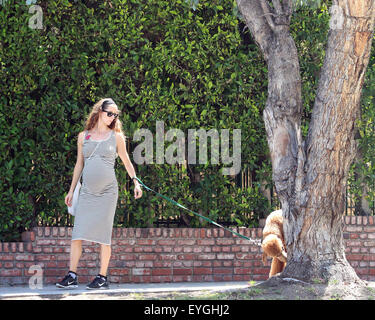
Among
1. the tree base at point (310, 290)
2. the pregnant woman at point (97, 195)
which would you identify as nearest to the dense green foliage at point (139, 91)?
the pregnant woman at point (97, 195)

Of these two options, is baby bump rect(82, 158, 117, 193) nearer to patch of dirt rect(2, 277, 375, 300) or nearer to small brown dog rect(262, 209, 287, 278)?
patch of dirt rect(2, 277, 375, 300)

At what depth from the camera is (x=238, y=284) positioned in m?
9.70

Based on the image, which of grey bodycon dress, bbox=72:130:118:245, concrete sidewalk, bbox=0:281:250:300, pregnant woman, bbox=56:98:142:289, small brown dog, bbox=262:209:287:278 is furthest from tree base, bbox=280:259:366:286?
grey bodycon dress, bbox=72:130:118:245

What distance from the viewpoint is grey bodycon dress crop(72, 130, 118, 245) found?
25.8 ft

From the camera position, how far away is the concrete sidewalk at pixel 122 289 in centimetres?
813

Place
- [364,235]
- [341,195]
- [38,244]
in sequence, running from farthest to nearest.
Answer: [364,235] → [38,244] → [341,195]

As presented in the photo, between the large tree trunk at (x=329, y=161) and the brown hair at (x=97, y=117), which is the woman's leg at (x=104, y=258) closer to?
the brown hair at (x=97, y=117)

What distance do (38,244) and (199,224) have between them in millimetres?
2133

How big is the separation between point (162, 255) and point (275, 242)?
2.05 m

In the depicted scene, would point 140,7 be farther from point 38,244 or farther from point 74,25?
point 38,244

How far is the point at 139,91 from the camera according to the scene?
390 inches

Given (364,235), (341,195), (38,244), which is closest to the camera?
(341,195)

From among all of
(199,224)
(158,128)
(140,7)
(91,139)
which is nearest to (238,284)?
(199,224)

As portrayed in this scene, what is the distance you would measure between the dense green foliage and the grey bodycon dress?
170cm
